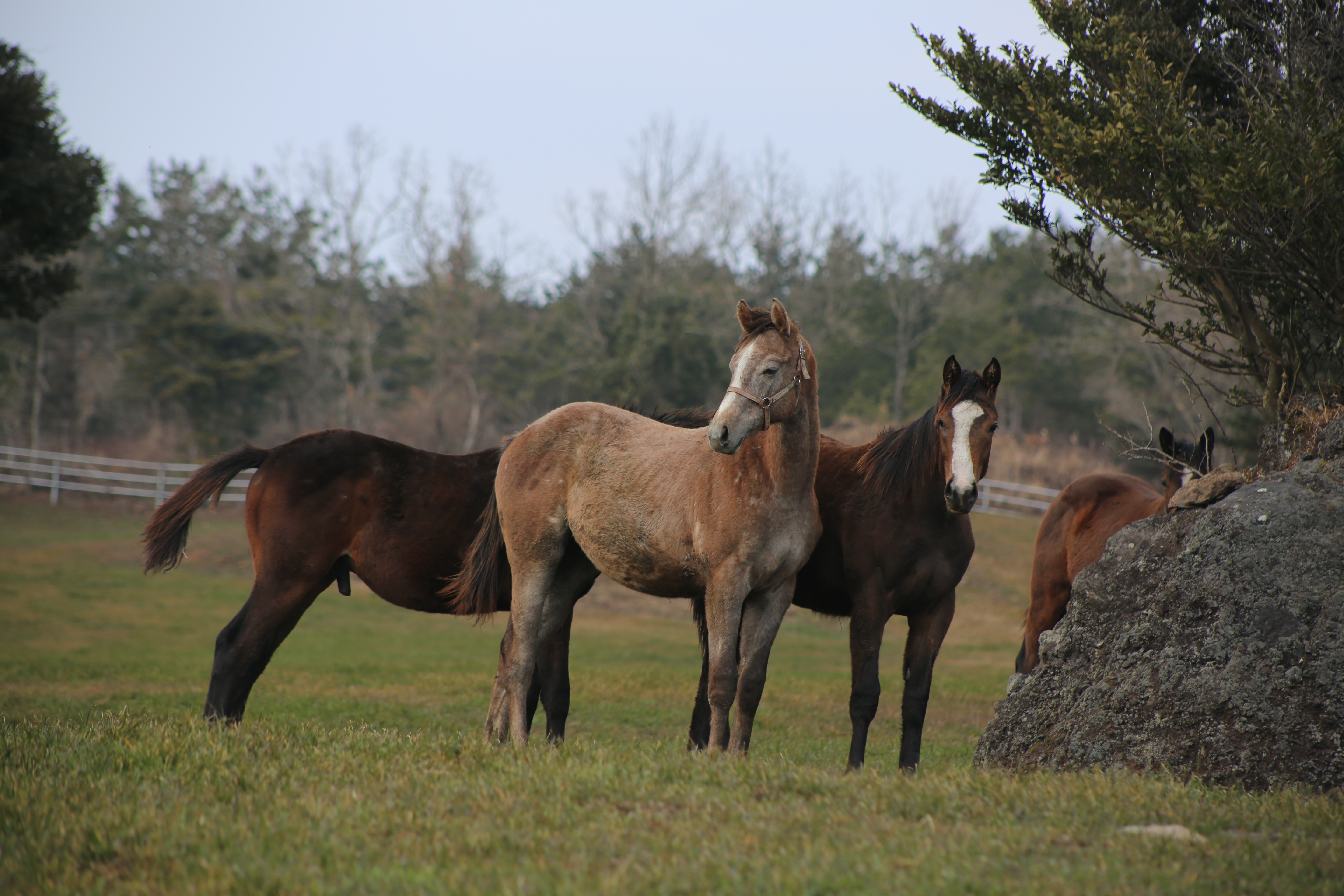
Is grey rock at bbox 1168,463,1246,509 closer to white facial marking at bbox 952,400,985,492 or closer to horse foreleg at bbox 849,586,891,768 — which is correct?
white facial marking at bbox 952,400,985,492

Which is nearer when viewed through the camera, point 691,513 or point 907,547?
point 691,513

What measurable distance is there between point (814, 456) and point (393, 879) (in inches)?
129

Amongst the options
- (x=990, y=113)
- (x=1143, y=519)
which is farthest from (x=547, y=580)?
(x=990, y=113)

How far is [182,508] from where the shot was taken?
748 centimetres

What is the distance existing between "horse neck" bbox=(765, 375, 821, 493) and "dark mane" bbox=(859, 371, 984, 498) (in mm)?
1027

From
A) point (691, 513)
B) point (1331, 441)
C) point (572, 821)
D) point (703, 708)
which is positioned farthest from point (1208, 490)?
point (572, 821)

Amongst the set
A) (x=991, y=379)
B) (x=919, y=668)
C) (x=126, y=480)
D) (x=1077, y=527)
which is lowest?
(x=126, y=480)

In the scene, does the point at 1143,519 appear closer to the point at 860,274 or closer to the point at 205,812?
the point at 205,812

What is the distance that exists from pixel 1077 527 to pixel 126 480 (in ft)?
93.4

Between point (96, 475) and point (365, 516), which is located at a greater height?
point (365, 516)

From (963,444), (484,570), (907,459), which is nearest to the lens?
(963,444)

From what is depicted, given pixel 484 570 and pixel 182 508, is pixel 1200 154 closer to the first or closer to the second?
pixel 484 570

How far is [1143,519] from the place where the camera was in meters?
6.11

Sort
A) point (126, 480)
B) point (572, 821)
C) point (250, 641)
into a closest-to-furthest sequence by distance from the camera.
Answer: point (572, 821), point (250, 641), point (126, 480)
